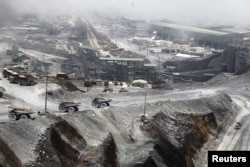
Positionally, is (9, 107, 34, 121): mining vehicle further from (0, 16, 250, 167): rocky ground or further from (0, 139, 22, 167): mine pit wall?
(0, 139, 22, 167): mine pit wall

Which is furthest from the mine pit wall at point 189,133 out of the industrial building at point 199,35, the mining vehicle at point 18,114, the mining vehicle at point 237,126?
the industrial building at point 199,35

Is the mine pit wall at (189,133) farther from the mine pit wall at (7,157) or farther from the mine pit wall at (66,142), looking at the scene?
the mine pit wall at (7,157)

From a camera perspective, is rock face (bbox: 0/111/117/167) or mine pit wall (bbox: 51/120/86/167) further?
mine pit wall (bbox: 51/120/86/167)

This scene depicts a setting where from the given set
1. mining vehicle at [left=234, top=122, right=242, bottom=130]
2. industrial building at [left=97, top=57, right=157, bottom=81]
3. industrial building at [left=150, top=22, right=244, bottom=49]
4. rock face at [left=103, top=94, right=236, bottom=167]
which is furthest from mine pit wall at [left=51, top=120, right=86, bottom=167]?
industrial building at [left=150, top=22, right=244, bottom=49]

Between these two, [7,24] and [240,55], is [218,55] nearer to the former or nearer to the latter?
[240,55]

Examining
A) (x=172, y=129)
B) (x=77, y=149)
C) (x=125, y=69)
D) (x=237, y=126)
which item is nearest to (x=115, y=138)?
(x=77, y=149)

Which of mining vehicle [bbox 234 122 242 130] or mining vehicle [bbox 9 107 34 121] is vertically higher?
mining vehicle [bbox 9 107 34 121]
